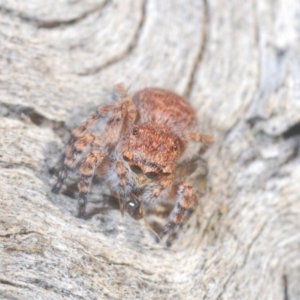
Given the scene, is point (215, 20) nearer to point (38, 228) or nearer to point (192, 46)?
point (192, 46)

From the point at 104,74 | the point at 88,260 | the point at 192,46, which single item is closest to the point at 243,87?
the point at 192,46

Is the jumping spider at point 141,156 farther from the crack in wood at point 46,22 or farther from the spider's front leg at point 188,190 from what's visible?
the crack in wood at point 46,22

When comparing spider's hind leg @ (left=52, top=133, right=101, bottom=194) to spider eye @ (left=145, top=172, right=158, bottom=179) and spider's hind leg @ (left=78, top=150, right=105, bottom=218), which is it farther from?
spider eye @ (left=145, top=172, right=158, bottom=179)

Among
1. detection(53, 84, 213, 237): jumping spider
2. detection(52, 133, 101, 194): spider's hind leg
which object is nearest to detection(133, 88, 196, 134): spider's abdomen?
detection(53, 84, 213, 237): jumping spider

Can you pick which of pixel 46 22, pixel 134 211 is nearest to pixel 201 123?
pixel 134 211

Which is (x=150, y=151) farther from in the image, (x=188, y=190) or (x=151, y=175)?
(x=188, y=190)

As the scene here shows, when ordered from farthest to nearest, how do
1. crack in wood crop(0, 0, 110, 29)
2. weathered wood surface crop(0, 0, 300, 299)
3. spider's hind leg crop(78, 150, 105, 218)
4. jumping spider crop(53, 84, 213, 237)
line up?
1. crack in wood crop(0, 0, 110, 29)
2. jumping spider crop(53, 84, 213, 237)
3. spider's hind leg crop(78, 150, 105, 218)
4. weathered wood surface crop(0, 0, 300, 299)

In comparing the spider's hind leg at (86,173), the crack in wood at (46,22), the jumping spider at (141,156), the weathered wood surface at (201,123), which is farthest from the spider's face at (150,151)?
the crack in wood at (46,22)

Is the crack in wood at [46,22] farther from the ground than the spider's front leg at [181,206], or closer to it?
farther from the ground
